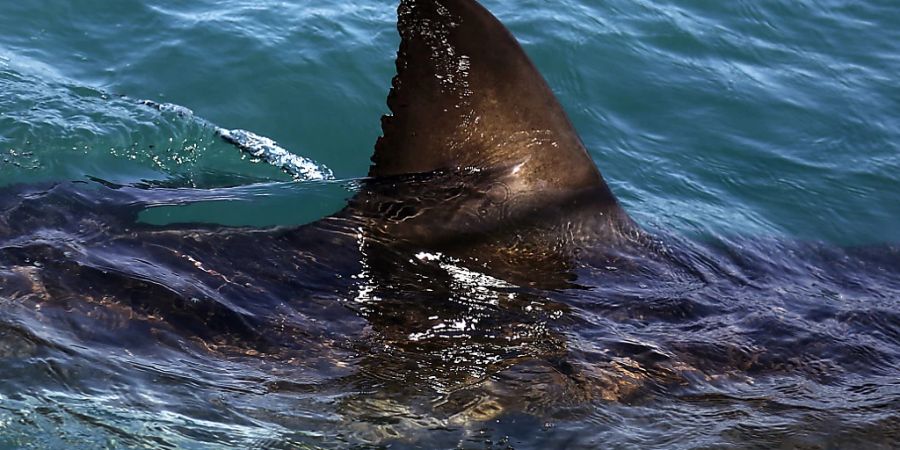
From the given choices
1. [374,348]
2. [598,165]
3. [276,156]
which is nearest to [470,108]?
[374,348]

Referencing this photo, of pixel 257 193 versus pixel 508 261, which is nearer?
pixel 508 261

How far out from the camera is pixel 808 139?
8078 millimetres

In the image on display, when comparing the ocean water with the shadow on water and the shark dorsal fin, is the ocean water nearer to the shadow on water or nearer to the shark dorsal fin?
the shadow on water

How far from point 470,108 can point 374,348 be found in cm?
111

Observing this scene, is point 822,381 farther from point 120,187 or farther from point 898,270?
point 120,187

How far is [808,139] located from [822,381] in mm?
4180

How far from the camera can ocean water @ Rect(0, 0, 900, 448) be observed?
3877 millimetres

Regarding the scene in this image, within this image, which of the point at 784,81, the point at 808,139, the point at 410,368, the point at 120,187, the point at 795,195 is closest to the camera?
the point at 410,368

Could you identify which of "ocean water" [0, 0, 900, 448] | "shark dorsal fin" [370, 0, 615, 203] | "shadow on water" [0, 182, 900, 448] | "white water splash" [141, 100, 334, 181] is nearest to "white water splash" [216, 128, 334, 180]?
"white water splash" [141, 100, 334, 181]

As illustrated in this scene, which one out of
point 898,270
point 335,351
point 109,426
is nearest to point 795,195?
point 898,270

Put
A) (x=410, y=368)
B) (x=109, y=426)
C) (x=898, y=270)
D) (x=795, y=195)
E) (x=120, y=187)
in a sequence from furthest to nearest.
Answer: (x=795, y=195) → (x=898, y=270) → (x=120, y=187) → (x=410, y=368) → (x=109, y=426)

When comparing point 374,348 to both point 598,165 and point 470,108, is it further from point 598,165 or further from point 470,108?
point 598,165

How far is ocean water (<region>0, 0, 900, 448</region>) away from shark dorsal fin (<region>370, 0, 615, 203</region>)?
1.81 ft

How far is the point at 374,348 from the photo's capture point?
13.6 ft
